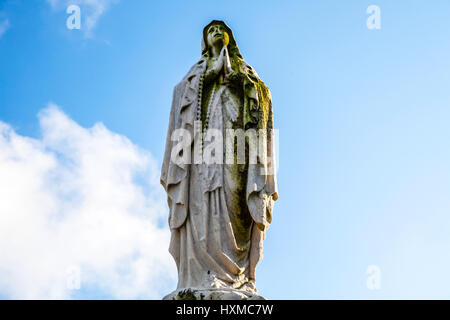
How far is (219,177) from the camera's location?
12805 millimetres

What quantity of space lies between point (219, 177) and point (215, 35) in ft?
9.05

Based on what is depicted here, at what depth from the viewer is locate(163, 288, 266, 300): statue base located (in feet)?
37.9

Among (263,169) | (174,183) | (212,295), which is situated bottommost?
(212,295)

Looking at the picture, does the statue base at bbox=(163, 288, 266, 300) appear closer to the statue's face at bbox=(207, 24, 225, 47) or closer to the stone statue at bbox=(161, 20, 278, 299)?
the stone statue at bbox=(161, 20, 278, 299)

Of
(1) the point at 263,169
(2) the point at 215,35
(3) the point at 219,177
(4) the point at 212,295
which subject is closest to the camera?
(4) the point at 212,295

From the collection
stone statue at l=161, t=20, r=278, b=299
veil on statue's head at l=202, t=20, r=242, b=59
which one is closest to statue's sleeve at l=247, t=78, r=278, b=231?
stone statue at l=161, t=20, r=278, b=299

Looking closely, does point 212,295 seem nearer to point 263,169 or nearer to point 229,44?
point 263,169

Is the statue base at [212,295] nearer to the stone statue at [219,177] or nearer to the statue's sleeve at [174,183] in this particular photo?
the stone statue at [219,177]

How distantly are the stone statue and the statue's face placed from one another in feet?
0.12

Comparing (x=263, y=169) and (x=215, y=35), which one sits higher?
(x=215, y=35)

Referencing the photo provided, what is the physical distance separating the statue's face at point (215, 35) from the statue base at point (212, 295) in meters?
4.54

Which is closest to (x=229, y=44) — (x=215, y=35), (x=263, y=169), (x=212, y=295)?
(x=215, y=35)

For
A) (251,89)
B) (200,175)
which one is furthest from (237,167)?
(251,89)

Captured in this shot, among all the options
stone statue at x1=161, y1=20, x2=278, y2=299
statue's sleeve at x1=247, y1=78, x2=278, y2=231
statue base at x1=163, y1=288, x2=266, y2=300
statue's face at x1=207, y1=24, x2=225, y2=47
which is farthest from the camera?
statue's face at x1=207, y1=24, x2=225, y2=47
